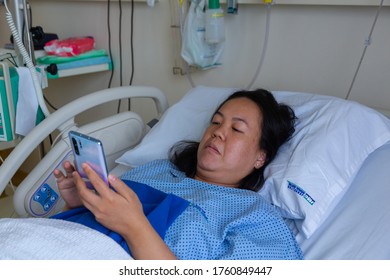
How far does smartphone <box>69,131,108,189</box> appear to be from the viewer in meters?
0.93

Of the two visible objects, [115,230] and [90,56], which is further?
[90,56]

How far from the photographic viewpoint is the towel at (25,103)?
5.15ft

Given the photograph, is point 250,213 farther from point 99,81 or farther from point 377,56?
point 99,81

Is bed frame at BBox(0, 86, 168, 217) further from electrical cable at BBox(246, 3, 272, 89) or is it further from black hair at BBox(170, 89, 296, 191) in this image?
electrical cable at BBox(246, 3, 272, 89)

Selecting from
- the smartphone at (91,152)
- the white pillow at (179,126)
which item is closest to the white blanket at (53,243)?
the smartphone at (91,152)

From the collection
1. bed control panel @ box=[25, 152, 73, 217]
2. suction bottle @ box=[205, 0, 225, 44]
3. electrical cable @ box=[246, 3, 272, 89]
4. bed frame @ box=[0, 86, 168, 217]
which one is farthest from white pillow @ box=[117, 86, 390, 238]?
suction bottle @ box=[205, 0, 225, 44]

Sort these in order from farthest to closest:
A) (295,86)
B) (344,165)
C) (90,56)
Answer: (90,56) → (295,86) → (344,165)

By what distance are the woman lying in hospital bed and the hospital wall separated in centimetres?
40

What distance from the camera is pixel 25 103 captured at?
158 centimetres

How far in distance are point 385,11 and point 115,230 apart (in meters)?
1.25

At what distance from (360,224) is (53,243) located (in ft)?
2.81

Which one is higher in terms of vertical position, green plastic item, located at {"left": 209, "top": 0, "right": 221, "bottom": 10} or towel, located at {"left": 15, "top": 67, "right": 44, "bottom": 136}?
green plastic item, located at {"left": 209, "top": 0, "right": 221, "bottom": 10}

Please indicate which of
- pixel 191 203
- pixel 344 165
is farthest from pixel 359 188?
pixel 191 203

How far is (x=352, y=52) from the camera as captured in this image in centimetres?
165
